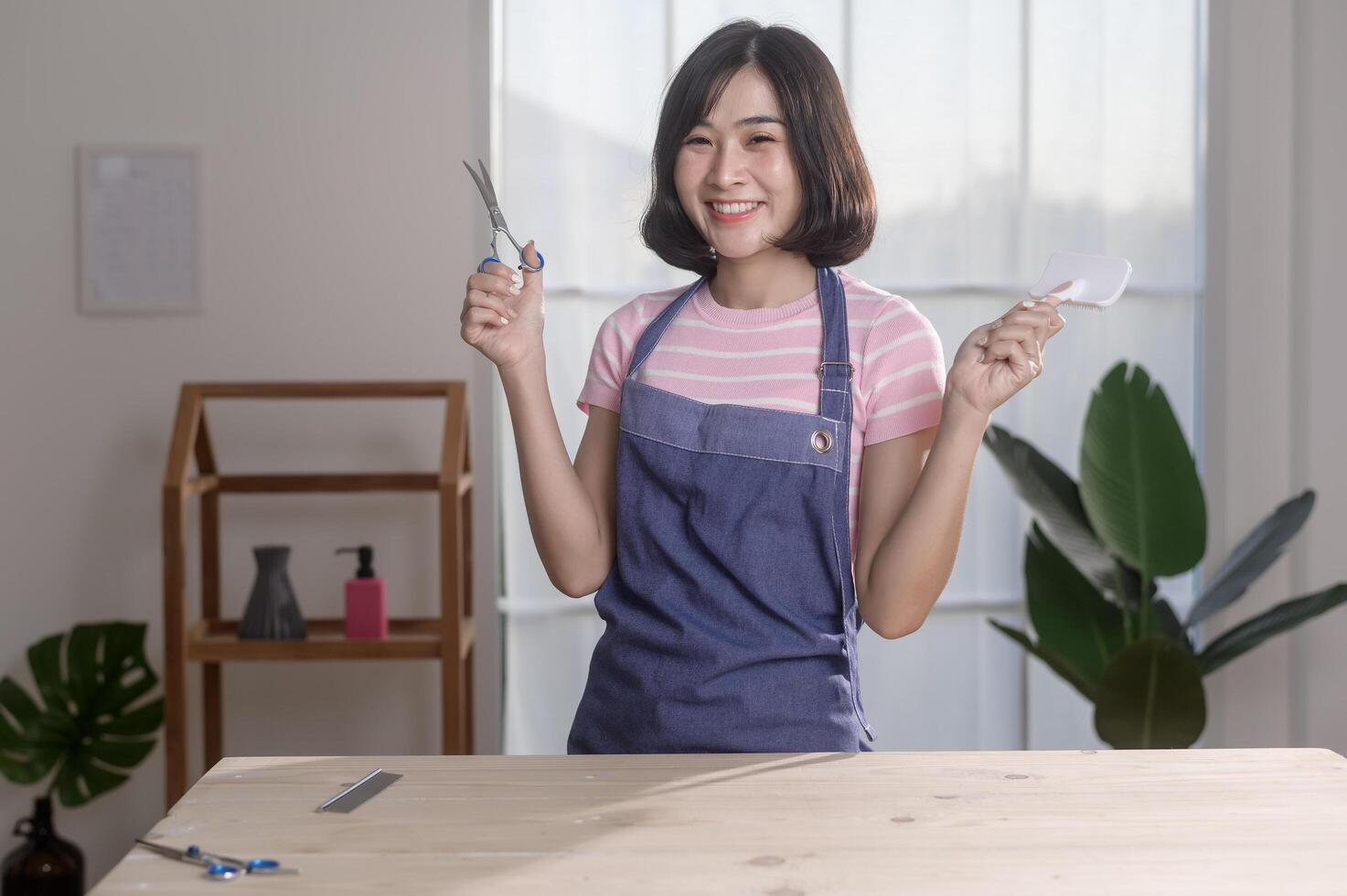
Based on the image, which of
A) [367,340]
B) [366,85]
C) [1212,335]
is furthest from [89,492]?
[1212,335]

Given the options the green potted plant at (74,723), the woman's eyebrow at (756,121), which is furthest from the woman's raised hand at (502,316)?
the green potted plant at (74,723)

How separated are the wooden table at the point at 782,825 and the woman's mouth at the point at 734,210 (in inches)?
20.8

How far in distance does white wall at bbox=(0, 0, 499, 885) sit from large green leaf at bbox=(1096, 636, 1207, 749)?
1247 mm

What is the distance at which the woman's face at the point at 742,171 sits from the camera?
125 cm

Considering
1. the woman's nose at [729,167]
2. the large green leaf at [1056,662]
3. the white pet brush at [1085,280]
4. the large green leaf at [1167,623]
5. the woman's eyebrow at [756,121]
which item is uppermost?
the woman's eyebrow at [756,121]

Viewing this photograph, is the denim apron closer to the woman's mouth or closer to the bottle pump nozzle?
the woman's mouth

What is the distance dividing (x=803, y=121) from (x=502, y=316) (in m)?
0.35

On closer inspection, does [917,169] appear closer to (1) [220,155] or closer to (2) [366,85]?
(2) [366,85]

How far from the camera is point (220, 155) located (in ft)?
8.63

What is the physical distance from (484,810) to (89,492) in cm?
207

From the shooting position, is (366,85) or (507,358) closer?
(507,358)

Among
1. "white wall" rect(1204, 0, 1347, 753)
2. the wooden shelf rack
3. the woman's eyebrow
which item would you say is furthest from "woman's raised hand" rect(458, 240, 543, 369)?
"white wall" rect(1204, 0, 1347, 753)

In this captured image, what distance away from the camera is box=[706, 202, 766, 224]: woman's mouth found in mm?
1261

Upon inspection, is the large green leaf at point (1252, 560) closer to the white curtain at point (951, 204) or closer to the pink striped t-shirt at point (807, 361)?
the white curtain at point (951, 204)
